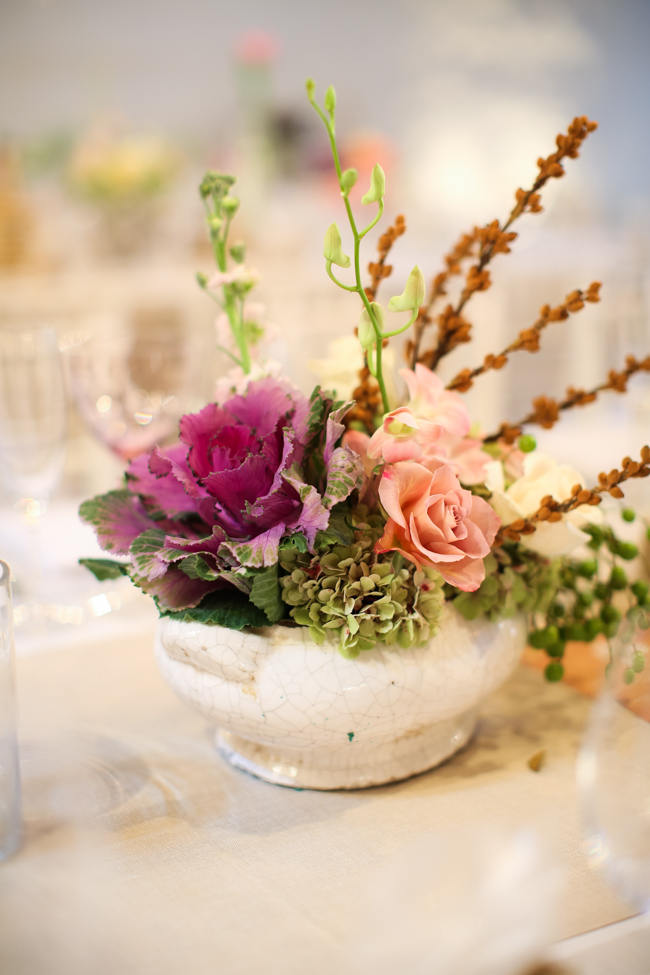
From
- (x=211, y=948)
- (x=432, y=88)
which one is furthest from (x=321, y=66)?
(x=211, y=948)

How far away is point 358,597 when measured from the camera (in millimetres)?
504

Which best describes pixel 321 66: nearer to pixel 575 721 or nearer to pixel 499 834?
pixel 575 721

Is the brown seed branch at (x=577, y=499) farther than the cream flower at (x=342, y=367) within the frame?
No

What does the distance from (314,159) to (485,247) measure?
3.32 m

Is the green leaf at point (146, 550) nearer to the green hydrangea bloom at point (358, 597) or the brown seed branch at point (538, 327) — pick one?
the green hydrangea bloom at point (358, 597)

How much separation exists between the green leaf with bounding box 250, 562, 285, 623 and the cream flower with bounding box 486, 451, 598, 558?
0.15m

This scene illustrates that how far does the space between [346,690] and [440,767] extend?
0.39 ft

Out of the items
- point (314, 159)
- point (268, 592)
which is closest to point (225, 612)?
point (268, 592)

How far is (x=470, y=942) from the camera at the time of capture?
0.33 metres

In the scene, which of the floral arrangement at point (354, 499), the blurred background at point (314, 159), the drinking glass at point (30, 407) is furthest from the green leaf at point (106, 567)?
the blurred background at point (314, 159)

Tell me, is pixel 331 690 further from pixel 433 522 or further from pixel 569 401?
pixel 569 401

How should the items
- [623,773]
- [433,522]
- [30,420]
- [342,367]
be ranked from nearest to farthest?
[623,773] → [433,522] → [342,367] → [30,420]

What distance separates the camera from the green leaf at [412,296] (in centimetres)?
48

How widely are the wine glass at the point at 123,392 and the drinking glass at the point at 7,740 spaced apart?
0.48 meters
